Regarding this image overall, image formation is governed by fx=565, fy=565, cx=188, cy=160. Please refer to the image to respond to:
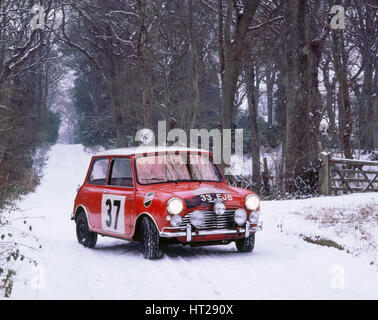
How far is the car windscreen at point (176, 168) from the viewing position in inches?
374

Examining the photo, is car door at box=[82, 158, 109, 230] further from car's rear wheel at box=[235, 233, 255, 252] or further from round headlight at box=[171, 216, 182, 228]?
car's rear wheel at box=[235, 233, 255, 252]

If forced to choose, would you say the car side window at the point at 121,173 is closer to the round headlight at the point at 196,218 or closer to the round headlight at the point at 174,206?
the round headlight at the point at 174,206

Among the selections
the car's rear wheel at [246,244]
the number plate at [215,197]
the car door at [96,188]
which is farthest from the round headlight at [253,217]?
the car door at [96,188]

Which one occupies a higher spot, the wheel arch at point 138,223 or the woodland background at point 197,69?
the woodland background at point 197,69

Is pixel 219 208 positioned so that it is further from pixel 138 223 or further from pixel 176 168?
pixel 176 168

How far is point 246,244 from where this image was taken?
9148 mm

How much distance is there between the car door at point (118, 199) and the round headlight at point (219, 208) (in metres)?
1.37

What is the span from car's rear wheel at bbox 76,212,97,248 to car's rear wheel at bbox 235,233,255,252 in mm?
2822

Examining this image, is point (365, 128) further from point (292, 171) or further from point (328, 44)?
point (292, 171)

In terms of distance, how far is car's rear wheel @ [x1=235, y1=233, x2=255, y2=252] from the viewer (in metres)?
9.12

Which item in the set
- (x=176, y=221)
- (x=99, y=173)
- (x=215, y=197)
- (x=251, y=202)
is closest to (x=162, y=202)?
(x=176, y=221)

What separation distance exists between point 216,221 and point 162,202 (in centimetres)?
89

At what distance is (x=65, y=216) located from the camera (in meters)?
16.6

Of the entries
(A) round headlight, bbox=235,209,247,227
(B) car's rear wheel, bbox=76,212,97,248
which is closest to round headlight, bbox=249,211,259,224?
(A) round headlight, bbox=235,209,247,227
